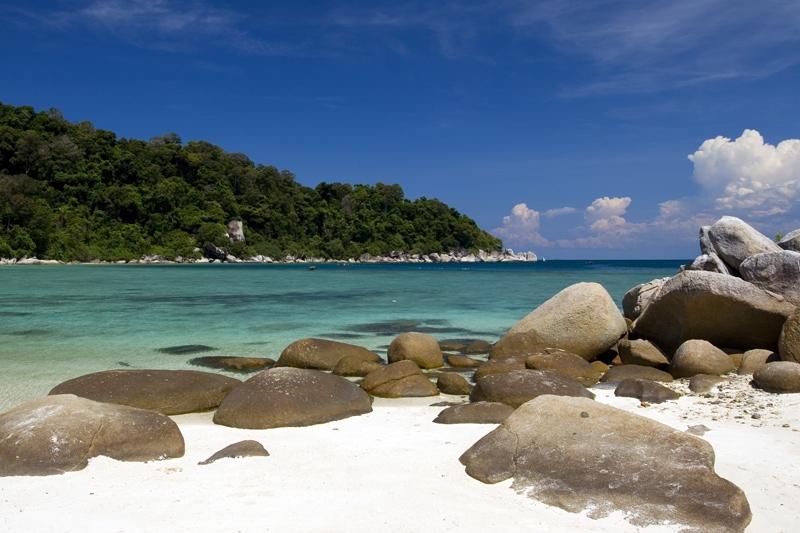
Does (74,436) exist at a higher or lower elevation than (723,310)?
lower

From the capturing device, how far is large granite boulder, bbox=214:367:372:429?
684 centimetres

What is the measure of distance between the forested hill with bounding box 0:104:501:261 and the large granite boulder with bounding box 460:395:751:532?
72720 millimetres

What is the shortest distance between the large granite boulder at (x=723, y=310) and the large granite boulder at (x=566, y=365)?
177 cm

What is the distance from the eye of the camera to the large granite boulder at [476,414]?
688cm

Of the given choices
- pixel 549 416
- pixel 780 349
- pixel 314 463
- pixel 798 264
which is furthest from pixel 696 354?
pixel 314 463

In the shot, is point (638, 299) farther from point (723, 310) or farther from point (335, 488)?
point (335, 488)

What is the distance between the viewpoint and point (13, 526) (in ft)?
13.1

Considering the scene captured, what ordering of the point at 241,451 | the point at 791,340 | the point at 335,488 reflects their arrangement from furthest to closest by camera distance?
the point at 791,340 < the point at 241,451 < the point at 335,488

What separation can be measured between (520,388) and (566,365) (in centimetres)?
270

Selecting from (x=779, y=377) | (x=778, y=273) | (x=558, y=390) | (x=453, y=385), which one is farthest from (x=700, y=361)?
(x=453, y=385)

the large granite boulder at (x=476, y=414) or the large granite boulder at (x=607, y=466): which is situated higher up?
the large granite boulder at (x=607, y=466)

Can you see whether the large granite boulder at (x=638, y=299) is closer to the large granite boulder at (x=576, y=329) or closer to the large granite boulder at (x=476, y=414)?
the large granite boulder at (x=576, y=329)

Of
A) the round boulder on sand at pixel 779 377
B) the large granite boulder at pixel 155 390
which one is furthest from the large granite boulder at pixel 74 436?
the round boulder on sand at pixel 779 377

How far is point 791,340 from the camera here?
8.66 m
